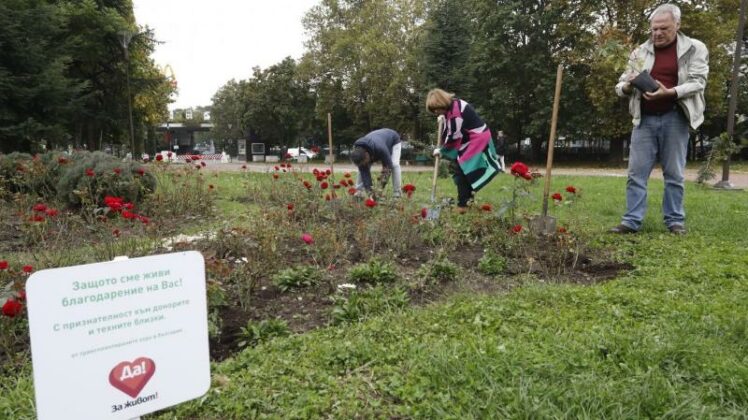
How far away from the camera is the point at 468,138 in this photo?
5.68m

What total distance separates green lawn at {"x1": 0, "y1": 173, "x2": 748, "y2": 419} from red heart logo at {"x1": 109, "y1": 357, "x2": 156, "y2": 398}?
612 mm

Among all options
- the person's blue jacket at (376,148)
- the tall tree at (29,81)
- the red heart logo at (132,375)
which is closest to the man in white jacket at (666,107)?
the person's blue jacket at (376,148)

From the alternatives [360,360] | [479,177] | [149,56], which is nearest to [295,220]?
[479,177]

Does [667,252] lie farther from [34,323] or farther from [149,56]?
[149,56]

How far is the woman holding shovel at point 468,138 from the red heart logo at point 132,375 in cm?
446

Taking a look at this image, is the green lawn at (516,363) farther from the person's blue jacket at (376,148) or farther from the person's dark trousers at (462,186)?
the person's blue jacket at (376,148)

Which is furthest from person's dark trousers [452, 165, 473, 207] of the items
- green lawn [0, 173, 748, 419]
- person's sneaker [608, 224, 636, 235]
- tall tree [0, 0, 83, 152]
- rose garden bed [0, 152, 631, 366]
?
tall tree [0, 0, 83, 152]

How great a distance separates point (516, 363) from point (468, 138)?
12.8ft

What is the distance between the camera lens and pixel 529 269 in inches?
143

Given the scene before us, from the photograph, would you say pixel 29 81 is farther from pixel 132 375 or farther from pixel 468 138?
pixel 132 375

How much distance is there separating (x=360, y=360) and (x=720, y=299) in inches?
83.7

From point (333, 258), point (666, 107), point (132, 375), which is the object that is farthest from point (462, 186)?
point (132, 375)

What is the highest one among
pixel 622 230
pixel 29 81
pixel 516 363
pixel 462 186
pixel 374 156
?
pixel 29 81

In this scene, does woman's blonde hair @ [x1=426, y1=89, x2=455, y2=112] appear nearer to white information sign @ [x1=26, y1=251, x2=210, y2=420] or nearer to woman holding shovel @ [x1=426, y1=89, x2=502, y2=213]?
woman holding shovel @ [x1=426, y1=89, x2=502, y2=213]
